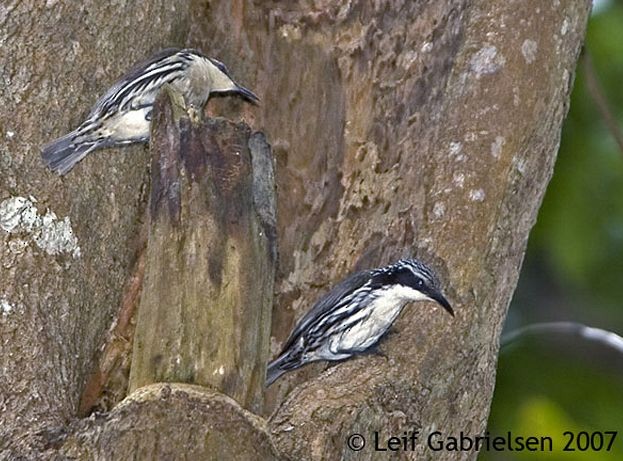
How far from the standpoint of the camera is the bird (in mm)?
5742

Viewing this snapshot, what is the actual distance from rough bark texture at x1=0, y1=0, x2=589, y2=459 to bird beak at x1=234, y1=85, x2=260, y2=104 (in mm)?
49

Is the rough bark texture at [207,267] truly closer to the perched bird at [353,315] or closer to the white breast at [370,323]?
the perched bird at [353,315]

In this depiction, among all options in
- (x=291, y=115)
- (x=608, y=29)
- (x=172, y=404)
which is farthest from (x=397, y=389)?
(x=608, y=29)

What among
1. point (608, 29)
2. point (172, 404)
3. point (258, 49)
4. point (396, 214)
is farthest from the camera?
point (608, 29)

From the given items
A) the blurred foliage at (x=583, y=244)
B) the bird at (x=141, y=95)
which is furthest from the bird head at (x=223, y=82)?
the blurred foliage at (x=583, y=244)

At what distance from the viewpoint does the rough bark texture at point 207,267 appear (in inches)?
193

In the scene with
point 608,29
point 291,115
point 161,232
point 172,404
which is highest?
point 608,29

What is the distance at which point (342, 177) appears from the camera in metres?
6.26

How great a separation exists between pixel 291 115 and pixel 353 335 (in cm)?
105

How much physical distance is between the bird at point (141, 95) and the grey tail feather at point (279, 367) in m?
1.13

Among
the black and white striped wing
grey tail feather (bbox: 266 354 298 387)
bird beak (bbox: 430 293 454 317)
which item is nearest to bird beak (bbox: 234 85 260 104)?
the black and white striped wing

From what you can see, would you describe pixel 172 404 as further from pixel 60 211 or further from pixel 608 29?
pixel 608 29

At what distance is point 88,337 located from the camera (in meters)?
5.65

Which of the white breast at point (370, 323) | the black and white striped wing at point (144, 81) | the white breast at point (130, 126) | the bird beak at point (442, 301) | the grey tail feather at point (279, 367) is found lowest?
the grey tail feather at point (279, 367)
